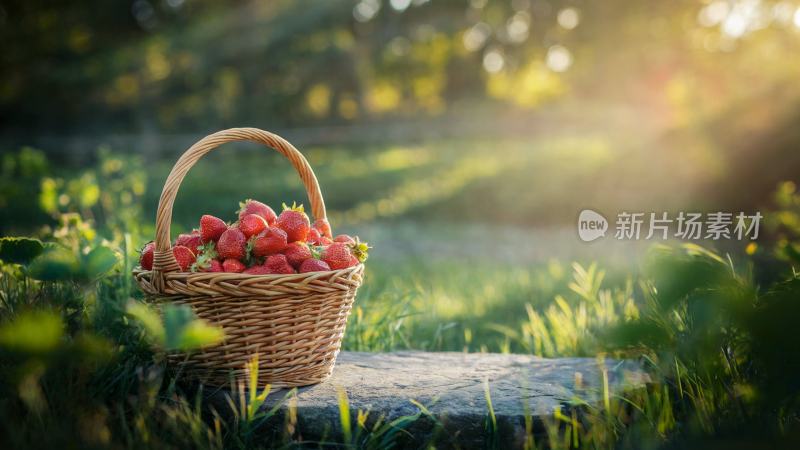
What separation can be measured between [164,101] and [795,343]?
12.9 m

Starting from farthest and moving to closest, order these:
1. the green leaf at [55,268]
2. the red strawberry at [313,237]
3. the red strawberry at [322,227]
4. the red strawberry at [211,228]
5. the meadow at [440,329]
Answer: the red strawberry at [322,227] < the red strawberry at [313,237] < the red strawberry at [211,228] < the green leaf at [55,268] < the meadow at [440,329]

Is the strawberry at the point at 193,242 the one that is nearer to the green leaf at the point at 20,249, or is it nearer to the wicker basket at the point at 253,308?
the wicker basket at the point at 253,308

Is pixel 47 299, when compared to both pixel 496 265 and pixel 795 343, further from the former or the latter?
pixel 496 265

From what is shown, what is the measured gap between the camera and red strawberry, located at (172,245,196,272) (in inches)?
67.1

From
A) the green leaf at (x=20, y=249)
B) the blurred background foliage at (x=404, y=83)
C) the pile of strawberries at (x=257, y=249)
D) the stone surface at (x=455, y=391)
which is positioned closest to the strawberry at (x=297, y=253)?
the pile of strawberries at (x=257, y=249)

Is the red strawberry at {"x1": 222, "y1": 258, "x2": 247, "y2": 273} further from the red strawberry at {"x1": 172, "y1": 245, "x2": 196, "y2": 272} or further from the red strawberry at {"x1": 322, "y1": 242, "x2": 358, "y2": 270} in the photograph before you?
the red strawberry at {"x1": 322, "y1": 242, "x2": 358, "y2": 270}

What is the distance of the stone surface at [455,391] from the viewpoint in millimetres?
1619

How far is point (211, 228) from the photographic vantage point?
1763 mm

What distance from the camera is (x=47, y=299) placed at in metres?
1.79

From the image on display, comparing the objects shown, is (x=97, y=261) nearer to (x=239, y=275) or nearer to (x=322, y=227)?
(x=239, y=275)

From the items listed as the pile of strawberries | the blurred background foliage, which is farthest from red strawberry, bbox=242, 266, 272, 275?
the blurred background foliage

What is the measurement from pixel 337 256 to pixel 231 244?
0.29 m

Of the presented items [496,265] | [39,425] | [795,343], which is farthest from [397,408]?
[496,265]

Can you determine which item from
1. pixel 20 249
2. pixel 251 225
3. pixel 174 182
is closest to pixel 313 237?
pixel 251 225
